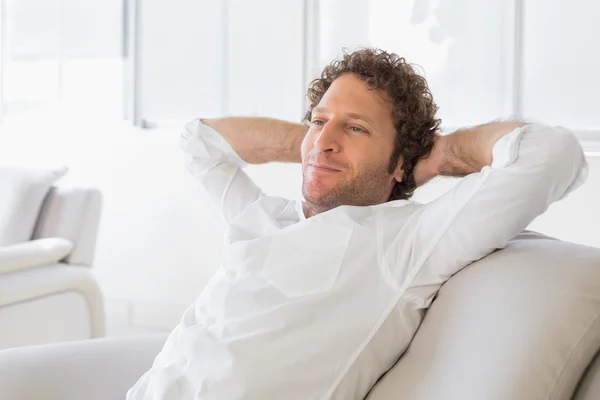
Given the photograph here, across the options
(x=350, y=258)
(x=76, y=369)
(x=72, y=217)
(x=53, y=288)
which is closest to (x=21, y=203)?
(x=72, y=217)

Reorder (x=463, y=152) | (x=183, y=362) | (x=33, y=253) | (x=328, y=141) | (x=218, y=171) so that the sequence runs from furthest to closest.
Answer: (x=33, y=253) < (x=218, y=171) < (x=328, y=141) < (x=463, y=152) < (x=183, y=362)

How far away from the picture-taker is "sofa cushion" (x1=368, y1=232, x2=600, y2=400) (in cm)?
106

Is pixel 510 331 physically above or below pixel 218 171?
below

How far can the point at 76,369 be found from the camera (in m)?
1.53

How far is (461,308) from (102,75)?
3643mm

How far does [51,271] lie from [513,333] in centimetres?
227

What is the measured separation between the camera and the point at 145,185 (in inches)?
164

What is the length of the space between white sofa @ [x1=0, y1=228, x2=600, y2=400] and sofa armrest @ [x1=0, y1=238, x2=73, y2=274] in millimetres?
Result: 1946

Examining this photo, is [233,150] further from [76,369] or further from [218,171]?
[76,369]

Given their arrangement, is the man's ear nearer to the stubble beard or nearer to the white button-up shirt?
the stubble beard

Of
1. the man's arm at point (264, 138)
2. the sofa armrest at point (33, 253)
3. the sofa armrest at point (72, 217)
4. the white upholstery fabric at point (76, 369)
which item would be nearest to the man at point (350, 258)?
the white upholstery fabric at point (76, 369)

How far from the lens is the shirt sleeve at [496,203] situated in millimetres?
1227

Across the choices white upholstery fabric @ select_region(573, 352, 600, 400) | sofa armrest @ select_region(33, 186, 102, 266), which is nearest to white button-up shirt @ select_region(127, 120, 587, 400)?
white upholstery fabric @ select_region(573, 352, 600, 400)

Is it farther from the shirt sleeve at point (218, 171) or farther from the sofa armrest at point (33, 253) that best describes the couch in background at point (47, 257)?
the shirt sleeve at point (218, 171)
